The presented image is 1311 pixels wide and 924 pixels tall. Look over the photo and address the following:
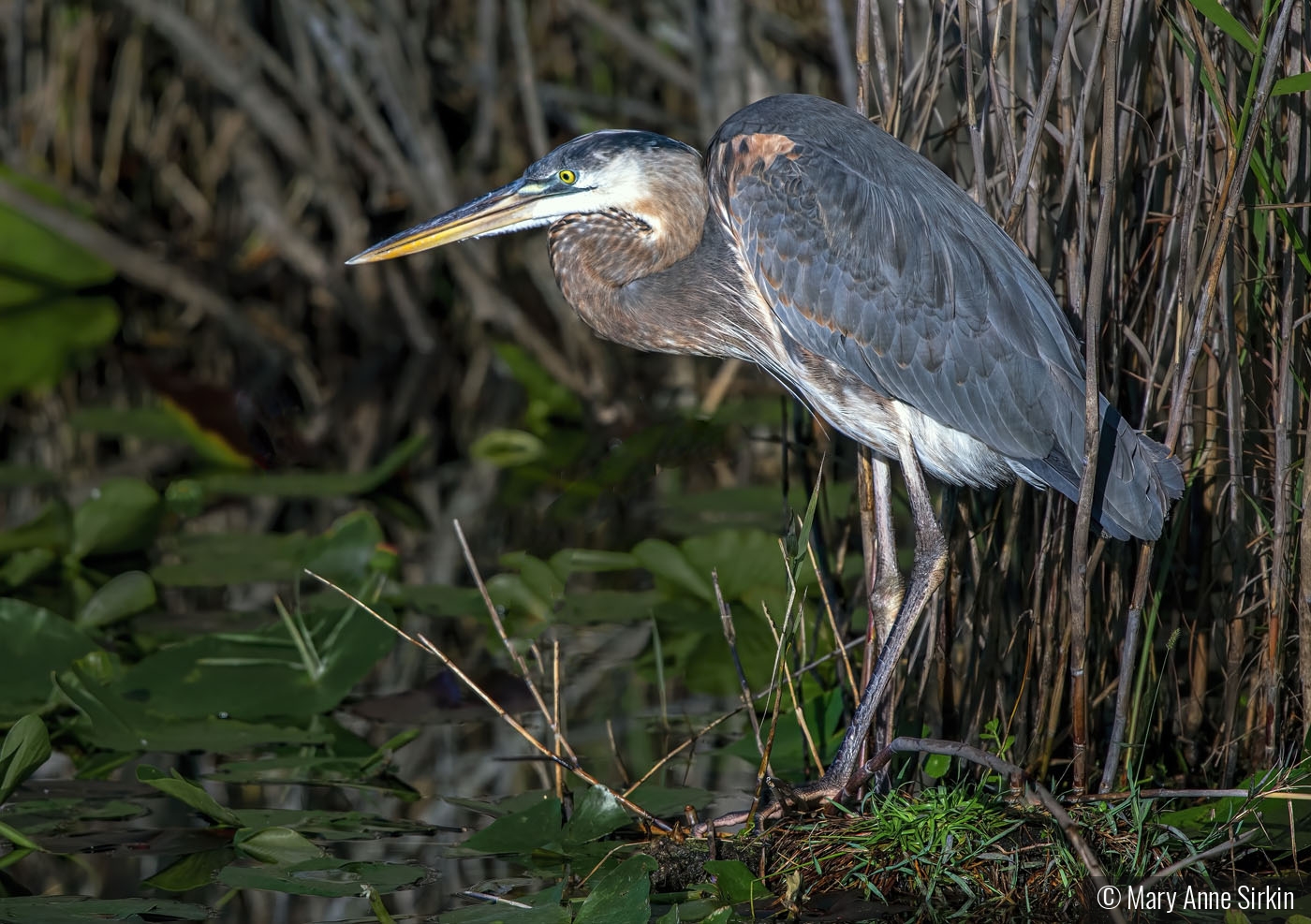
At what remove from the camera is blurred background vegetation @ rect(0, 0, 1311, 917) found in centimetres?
304

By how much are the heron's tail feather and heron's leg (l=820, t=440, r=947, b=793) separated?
0.39m

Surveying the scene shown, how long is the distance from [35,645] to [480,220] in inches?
68.6

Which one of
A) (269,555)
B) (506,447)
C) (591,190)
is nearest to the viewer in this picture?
(591,190)

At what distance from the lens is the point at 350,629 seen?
412 centimetres

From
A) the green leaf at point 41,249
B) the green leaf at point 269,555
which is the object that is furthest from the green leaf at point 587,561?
the green leaf at point 41,249

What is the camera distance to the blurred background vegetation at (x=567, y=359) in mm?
3043

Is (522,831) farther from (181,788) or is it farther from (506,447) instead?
(506,447)

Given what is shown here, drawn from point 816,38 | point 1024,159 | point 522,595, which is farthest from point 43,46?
point 1024,159

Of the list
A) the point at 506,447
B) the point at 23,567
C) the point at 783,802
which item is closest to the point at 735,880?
the point at 783,802

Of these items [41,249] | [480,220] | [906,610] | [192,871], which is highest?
[480,220]

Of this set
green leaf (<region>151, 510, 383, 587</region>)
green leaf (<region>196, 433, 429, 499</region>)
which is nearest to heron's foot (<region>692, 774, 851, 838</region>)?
green leaf (<region>151, 510, 383, 587</region>)

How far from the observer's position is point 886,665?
10.4ft

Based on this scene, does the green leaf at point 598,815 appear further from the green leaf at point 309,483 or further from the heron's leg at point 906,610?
the green leaf at point 309,483

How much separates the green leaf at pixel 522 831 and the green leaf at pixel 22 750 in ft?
2.99
